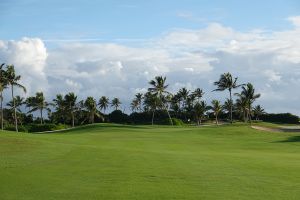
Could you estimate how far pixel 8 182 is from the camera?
50.4 feet

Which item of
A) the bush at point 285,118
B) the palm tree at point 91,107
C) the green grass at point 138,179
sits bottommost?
the green grass at point 138,179

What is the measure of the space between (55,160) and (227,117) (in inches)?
4735

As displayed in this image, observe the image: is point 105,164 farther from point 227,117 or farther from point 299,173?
point 227,117

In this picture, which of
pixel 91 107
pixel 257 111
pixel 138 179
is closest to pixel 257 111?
pixel 257 111

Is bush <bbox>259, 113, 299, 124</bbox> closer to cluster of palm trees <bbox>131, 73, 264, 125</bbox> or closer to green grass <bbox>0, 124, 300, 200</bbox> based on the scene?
cluster of palm trees <bbox>131, 73, 264, 125</bbox>

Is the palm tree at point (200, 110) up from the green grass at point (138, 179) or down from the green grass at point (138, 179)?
up

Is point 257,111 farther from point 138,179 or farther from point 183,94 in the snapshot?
point 138,179

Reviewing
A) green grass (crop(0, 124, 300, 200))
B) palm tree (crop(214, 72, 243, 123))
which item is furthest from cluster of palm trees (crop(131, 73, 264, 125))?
green grass (crop(0, 124, 300, 200))

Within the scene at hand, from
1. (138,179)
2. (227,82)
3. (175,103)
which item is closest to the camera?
(138,179)

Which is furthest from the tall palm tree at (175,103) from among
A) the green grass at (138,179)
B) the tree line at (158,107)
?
the green grass at (138,179)

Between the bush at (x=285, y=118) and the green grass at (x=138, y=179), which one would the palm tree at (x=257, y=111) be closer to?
the bush at (x=285, y=118)

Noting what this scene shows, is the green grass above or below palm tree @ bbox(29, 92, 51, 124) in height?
below

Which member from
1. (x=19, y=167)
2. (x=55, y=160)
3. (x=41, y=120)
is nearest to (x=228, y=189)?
(x=19, y=167)

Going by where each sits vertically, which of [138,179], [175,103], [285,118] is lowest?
[138,179]
